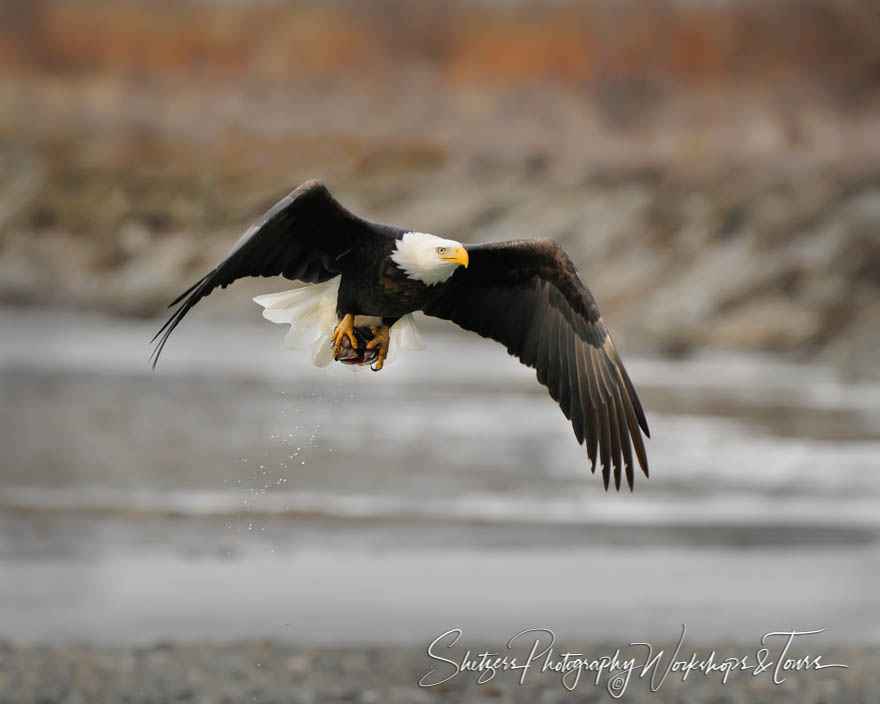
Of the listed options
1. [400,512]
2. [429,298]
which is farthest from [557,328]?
[400,512]

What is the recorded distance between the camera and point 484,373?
29.7 metres

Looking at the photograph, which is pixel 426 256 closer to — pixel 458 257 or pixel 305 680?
pixel 458 257

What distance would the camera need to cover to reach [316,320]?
483 centimetres

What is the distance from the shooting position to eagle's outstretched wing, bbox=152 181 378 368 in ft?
14.0

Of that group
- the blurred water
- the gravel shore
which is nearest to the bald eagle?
the gravel shore

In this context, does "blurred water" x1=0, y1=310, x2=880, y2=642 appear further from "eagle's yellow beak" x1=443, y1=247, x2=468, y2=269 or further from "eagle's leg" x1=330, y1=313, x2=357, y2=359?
"eagle's yellow beak" x1=443, y1=247, x2=468, y2=269

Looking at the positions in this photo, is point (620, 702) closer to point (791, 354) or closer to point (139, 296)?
point (791, 354)

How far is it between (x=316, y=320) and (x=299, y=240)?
0.38 meters

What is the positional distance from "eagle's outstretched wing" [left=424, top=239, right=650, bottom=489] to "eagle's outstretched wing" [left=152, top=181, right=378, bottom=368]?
51 cm

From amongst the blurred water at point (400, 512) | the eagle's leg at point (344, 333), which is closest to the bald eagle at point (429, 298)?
the eagle's leg at point (344, 333)

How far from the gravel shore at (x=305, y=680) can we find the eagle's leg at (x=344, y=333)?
9.49ft

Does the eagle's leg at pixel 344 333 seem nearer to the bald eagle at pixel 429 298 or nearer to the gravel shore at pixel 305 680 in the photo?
the bald eagle at pixel 429 298

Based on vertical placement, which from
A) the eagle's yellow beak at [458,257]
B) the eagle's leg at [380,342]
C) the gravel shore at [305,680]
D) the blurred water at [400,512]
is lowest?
the gravel shore at [305,680]

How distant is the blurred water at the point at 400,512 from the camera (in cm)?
889
